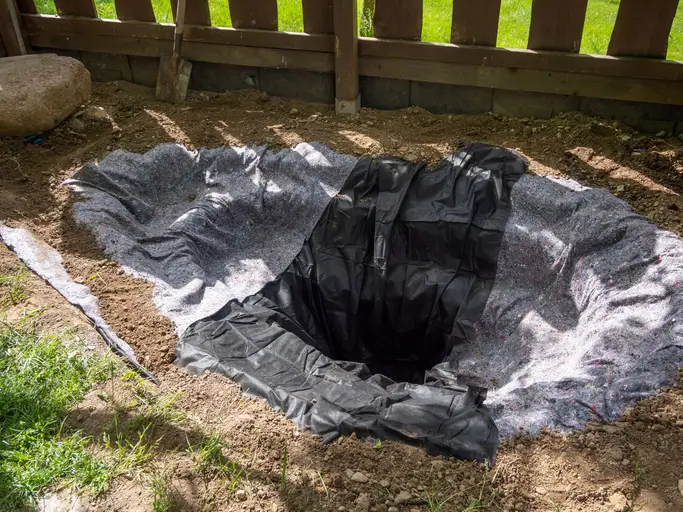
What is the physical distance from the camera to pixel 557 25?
3.86m

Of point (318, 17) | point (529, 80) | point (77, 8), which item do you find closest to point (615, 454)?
point (529, 80)

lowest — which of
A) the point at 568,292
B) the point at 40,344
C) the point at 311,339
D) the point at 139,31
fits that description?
the point at 311,339

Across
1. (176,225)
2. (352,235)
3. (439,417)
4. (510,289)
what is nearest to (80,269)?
(176,225)

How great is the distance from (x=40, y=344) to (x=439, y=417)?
5.91ft

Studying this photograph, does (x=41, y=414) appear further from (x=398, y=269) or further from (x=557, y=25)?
(x=557, y=25)

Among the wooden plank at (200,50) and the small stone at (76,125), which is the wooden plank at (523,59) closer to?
the wooden plank at (200,50)

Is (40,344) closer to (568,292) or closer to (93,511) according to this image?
(93,511)

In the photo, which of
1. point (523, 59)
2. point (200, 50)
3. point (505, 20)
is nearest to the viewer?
point (523, 59)

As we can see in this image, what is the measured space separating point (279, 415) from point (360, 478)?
0.49m

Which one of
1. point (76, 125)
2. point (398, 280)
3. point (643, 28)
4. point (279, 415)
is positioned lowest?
point (398, 280)

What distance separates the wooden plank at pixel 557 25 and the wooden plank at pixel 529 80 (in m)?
0.17

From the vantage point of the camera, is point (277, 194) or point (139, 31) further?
point (139, 31)

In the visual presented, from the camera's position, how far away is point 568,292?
3467mm

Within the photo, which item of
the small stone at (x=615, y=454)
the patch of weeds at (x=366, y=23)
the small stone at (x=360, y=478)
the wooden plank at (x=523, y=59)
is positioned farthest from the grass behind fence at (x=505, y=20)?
the small stone at (x=360, y=478)
